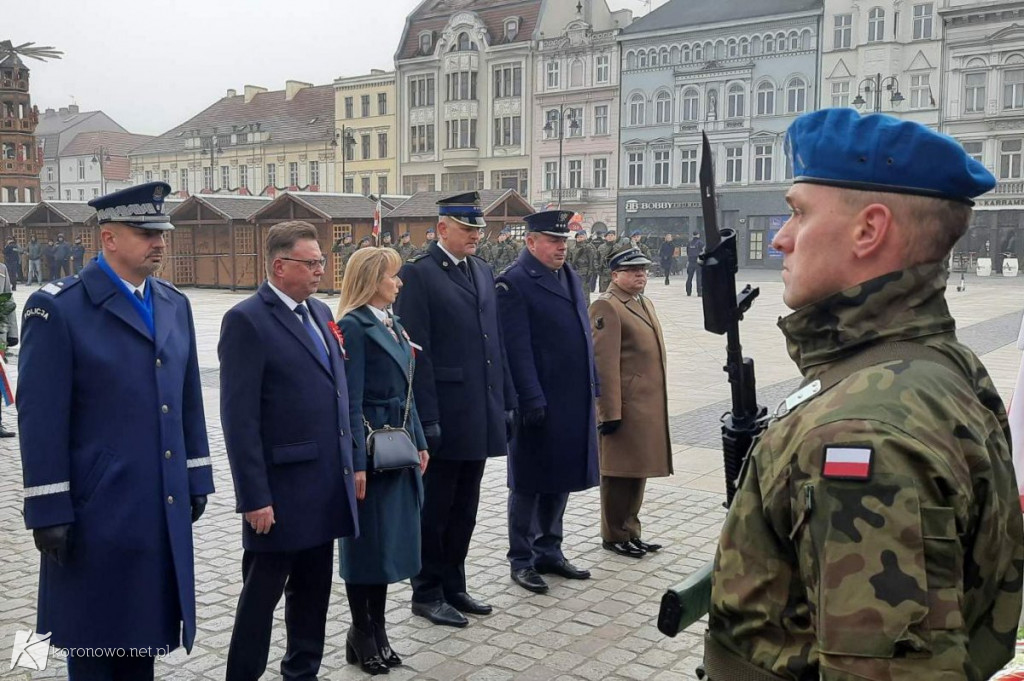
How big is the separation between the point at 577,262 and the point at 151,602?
23051mm

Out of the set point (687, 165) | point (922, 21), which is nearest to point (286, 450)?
point (922, 21)

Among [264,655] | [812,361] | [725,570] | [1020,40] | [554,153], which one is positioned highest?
[1020,40]

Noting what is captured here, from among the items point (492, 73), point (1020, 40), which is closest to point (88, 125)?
point (492, 73)

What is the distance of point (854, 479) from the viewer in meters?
1.48

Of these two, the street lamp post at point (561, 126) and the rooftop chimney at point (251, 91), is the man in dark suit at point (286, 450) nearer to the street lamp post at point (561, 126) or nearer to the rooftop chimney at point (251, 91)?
the street lamp post at point (561, 126)

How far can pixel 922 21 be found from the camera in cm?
4866

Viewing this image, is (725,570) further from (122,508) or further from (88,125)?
(88,125)

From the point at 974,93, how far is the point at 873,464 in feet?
173

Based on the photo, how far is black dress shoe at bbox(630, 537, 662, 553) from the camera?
611 cm

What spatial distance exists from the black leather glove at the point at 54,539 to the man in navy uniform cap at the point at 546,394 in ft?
9.34

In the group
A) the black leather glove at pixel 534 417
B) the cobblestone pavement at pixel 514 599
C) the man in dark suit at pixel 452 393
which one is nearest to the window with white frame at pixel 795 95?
the cobblestone pavement at pixel 514 599

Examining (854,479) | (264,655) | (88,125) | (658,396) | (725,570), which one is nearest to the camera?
(854,479)

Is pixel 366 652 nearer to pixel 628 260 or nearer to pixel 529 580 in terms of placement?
pixel 529 580

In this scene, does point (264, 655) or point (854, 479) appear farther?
point (264, 655)
